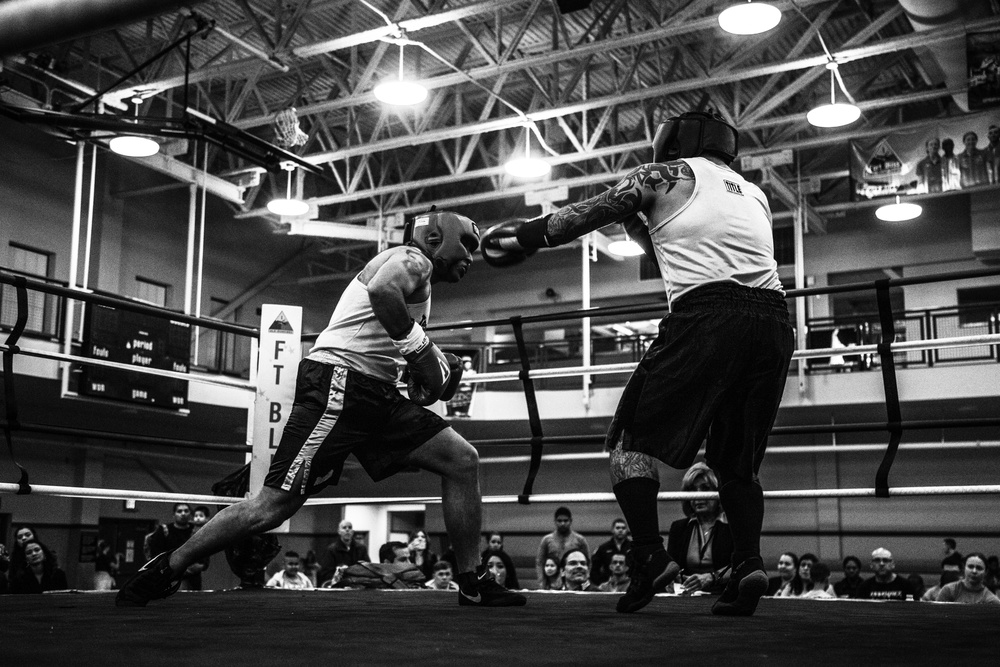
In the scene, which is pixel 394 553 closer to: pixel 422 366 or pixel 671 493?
pixel 671 493

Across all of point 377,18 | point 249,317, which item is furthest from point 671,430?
point 249,317

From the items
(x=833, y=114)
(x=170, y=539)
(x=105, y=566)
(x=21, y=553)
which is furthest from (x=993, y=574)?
(x=105, y=566)

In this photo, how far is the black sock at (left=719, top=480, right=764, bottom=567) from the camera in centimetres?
261

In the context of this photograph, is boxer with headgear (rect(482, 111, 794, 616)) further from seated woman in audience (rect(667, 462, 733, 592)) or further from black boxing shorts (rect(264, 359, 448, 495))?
seated woman in audience (rect(667, 462, 733, 592))

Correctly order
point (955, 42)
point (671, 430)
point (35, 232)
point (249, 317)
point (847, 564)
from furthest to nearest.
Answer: point (249, 317) < point (35, 232) < point (955, 42) < point (847, 564) < point (671, 430)

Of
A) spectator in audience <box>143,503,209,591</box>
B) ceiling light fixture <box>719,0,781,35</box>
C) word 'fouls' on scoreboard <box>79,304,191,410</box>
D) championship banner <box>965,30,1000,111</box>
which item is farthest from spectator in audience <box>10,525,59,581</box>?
championship banner <box>965,30,1000,111</box>

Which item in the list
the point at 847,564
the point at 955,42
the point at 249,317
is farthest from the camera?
the point at 249,317

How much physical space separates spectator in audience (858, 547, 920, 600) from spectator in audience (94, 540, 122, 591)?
825 centimetres

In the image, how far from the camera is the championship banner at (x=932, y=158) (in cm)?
1244

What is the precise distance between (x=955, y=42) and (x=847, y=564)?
529 centimetres

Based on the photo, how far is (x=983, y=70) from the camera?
9.99 metres

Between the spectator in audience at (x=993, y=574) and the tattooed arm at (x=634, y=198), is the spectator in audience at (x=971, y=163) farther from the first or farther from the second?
the tattooed arm at (x=634, y=198)

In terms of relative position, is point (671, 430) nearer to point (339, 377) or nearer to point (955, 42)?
point (339, 377)

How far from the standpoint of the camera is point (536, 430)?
3871 mm
